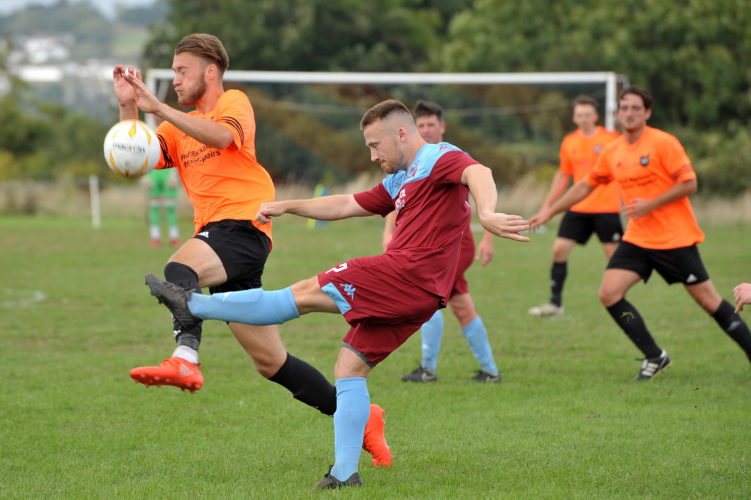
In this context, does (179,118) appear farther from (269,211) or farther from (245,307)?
(245,307)

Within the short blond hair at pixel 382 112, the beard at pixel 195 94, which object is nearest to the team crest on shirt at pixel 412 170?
the short blond hair at pixel 382 112

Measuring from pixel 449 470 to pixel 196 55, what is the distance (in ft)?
9.10

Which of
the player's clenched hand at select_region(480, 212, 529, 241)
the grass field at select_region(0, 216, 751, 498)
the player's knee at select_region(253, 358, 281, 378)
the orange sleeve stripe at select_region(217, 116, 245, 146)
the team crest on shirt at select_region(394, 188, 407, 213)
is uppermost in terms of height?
the orange sleeve stripe at select_region(217, 116, 245, 146)

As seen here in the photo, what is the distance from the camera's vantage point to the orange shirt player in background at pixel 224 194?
496cm

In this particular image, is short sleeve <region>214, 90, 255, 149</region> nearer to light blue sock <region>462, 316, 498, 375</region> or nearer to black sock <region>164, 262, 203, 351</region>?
black sock <region>164, 262, 203, 351</region>

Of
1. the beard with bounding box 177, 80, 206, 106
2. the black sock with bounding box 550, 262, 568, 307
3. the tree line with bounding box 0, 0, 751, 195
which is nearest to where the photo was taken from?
the beard with bounding box 177, 80, 206, 106

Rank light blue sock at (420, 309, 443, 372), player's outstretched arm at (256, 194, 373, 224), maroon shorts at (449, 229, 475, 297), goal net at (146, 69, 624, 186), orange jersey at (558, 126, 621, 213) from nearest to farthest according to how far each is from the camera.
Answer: player's outstretched arm at (256, 194, 373, 224), maroon shorts at (449, 229, 475, 297), light blue sock at (420, 309, 443, 372), orange jersey at (558, 126, 621, 213), goal net at (146, 69, 624, 186)

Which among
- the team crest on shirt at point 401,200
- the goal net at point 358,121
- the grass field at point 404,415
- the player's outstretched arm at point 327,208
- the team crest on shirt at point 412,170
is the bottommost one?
the goal net at point 358,121

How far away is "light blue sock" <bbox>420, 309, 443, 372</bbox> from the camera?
7352 mm

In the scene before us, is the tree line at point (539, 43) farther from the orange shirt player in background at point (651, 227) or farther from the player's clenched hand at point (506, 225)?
the player's clenched hand at point (506, 225)

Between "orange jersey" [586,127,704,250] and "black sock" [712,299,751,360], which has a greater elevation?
"orange jersey" [586,127,704,250]

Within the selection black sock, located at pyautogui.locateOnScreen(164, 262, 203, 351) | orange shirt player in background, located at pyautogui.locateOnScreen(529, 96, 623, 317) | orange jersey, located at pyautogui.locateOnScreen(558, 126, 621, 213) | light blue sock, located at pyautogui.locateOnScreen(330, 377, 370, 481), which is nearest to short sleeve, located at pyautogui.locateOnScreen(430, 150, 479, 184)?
light blue sock, located at pyautogui.locateOnScreen(330, 377, 370, 481)

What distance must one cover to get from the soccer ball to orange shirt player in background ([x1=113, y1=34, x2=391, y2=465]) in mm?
165

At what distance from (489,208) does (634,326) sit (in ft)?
12.1
